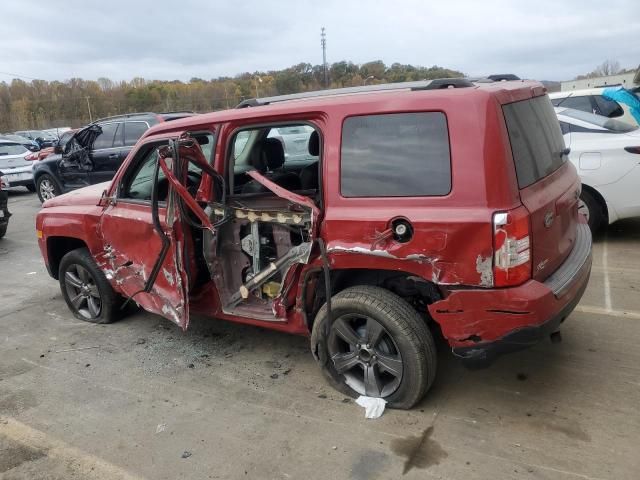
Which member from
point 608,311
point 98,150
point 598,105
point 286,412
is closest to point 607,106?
point 598,105

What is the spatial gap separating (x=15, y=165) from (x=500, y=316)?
15.2m

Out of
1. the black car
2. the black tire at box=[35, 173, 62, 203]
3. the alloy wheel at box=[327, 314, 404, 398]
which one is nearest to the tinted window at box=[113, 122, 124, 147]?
the black car

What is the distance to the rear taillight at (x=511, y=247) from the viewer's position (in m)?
2.53

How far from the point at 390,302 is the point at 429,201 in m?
0.64

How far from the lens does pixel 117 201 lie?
14.1ft

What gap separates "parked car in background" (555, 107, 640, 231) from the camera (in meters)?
5.63

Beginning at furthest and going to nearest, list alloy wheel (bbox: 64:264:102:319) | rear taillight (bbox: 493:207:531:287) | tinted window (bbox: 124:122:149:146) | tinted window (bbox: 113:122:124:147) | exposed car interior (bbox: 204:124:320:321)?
tinted window (bbox: 113:122:124:147), tinted window (bbox: 124:122:149:146), alloy wheel (bbox: 64:264:102:319), exposed car interior (bbox: 204:124:320:321), rear taillight (bbox: 493:207:531:287)

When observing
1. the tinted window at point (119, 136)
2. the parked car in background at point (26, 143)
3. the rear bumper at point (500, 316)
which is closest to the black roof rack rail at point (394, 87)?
the rear bumper at point (500, 316)

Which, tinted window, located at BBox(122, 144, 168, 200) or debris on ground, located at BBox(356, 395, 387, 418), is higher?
tinted window, located at BBox(122, 144, 168, 200)

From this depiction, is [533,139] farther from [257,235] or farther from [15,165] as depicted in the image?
[15,165]

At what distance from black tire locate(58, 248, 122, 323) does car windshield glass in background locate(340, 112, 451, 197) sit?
2.77m

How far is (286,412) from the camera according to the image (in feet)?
10.5

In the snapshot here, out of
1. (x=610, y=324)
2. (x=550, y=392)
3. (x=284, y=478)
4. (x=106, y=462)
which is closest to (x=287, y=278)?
(x=284, y=478)

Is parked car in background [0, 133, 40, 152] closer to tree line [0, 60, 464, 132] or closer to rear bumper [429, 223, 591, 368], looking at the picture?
rear bumper [429, 223, 591, 368]
